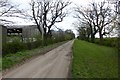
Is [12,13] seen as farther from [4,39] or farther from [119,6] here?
[119,6]

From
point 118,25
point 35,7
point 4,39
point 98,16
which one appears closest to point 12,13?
point 4,39

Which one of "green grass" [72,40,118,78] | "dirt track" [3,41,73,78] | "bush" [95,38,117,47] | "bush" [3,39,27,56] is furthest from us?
"bush" [95,38,117,47]

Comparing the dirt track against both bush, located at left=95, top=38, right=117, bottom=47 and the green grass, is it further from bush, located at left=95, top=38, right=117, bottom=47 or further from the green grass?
bush, located at left=95, top=38, right=117, bottom=47

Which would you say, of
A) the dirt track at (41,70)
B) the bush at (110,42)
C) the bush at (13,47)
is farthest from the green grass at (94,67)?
the bush at (13,47)

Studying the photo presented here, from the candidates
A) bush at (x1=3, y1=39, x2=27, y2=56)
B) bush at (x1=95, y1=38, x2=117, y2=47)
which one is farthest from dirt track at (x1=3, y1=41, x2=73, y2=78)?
bush at (x1=95, y1=38, x2=117, y2=47)

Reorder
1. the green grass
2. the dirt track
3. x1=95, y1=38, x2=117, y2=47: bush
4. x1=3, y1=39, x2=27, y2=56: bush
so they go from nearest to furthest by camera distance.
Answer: the dirt track < the green grass < x1=3, y1=39, x2=27, y2=56: bush < x1=95, y1=38, x2=117, y2=47: bush

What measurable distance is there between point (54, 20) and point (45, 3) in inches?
198

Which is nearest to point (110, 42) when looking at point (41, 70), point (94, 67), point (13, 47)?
point (13, 47)

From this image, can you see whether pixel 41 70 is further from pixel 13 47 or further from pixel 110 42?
pixel 110 42

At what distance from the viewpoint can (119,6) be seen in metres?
26.7

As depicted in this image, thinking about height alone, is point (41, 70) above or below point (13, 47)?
below

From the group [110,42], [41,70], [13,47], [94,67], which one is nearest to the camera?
[41,70]

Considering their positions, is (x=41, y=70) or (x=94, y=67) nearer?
A: (x=41, y=70)

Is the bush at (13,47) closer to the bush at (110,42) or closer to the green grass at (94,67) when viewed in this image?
the green grass at (94,67)
